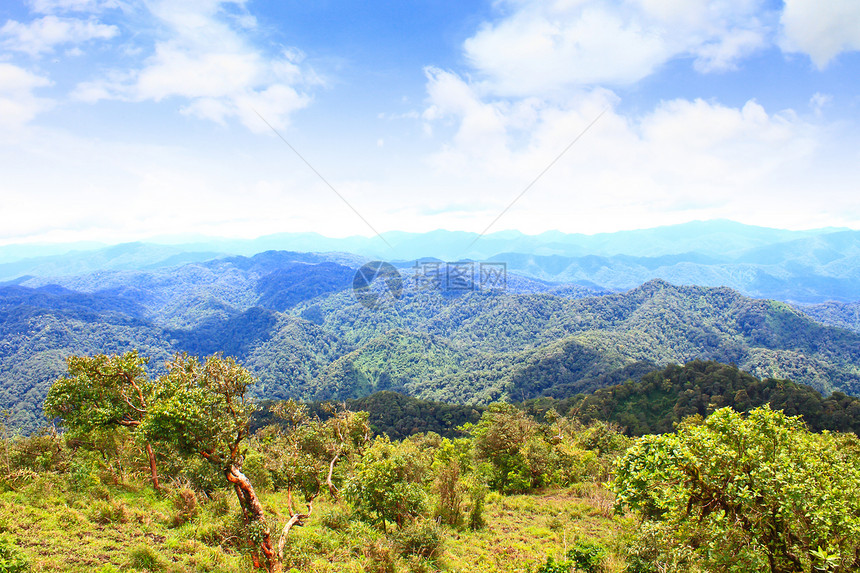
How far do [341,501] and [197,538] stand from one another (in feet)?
25.8

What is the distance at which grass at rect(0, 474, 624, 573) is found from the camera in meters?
11.8

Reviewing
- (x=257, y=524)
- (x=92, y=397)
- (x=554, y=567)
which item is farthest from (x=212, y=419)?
(x=554, y=567)

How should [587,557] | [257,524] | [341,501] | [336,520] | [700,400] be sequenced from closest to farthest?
[257,524] < [587,557] < [336,520] < [341,501] < [700,400]

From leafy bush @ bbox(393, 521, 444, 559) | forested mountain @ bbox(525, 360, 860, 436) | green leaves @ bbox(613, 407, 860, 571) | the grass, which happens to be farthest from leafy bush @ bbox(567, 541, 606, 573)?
forested mountain @ bbox(525, 360, 860, 436)

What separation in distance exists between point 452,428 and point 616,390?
4036 cm

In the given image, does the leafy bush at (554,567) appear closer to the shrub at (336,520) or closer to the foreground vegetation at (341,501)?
the foreground vegetation at (341,501)

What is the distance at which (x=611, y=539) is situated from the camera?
691 inches

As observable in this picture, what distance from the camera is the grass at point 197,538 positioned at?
38.5 ft

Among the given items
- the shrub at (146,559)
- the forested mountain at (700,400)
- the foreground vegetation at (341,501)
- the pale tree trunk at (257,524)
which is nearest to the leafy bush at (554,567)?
the foreground vegetation at (341,501)

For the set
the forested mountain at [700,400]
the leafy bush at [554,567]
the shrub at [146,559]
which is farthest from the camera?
the forested mountain at [700,400]

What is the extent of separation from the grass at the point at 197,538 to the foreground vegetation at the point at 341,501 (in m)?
0.07

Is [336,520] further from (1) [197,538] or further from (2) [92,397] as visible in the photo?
(2) [92,397]

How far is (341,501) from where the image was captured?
Answer: 2038 cm

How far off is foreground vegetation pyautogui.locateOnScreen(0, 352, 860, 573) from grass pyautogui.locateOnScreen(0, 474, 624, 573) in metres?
0.07
